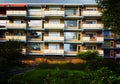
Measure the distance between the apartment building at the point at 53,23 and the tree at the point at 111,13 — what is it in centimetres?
1600

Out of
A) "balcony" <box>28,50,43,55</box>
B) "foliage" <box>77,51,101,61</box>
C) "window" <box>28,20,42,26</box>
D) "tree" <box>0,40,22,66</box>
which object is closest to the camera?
"tree" <box>0,40,22,66</box>

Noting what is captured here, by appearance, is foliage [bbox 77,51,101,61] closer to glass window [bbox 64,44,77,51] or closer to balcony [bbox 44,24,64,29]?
glass window [bbox 64,44,77,51]

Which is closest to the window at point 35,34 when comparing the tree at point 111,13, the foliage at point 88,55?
the foliage at point 88,55

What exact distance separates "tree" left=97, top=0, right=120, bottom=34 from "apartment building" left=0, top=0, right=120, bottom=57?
52.5ft

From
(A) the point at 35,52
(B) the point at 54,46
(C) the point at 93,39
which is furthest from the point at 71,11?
(A) the point at 35,52

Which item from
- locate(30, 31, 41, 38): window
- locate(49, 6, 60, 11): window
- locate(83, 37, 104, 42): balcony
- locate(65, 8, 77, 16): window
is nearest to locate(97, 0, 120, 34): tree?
locate(83, 37, 104, 42): balcony

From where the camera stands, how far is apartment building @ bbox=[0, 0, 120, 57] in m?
53.9

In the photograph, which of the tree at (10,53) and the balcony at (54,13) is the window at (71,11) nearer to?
the balcony at (54,13)

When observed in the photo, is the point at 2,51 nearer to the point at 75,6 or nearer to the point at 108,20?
the point at 108,20

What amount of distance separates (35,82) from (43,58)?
31.6 m

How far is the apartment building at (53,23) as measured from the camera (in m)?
53.9

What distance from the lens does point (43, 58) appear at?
54.2 m

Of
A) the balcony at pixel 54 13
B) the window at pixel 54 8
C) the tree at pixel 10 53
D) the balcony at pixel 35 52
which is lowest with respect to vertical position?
the balcony at pixel 35 52

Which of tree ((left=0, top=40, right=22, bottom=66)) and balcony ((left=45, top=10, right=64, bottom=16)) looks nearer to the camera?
tree ((left=0, top=40, right=22, bottom=66))
